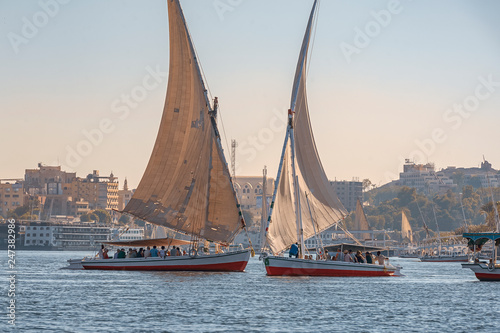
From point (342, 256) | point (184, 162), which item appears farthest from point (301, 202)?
point (184, 162)

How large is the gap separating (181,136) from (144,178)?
4.50 metres

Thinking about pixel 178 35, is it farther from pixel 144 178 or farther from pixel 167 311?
pixel 167 311

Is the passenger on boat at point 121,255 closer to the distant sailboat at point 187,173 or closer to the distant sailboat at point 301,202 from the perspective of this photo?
the distant sailboat at point 187,173

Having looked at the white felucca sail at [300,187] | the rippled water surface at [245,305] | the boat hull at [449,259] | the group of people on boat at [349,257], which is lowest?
the rippled water surface at [245,305]

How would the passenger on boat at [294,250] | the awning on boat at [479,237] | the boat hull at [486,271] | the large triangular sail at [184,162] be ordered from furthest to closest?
1. the large triangular sail at [184,162]
2. the boat hull at [486,271]
3. the awning on boat at [479,237]
4. the passenger on boat at [294,250]

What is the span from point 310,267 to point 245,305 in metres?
19.6

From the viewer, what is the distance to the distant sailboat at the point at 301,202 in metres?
70.9

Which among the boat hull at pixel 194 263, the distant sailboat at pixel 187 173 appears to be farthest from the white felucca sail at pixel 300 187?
the boat hull at pixel 194 263

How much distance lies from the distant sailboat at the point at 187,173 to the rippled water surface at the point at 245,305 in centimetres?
555

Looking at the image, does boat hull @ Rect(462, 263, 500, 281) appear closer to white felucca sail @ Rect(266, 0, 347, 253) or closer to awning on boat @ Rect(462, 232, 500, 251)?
awning on boat @ Rect(462, 232, 500, 251)

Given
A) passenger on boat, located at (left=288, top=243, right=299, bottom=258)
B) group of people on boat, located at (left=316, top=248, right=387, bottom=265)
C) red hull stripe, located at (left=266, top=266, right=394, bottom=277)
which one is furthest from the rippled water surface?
passenger on boat, located at (left=288, top=243, right=299, bottom=258)

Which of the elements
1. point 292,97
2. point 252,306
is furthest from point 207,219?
point 252,306

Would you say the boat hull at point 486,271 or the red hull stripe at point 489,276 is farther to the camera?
the red hull stripe at point 489,276

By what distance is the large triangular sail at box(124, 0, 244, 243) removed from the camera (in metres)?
78.8
